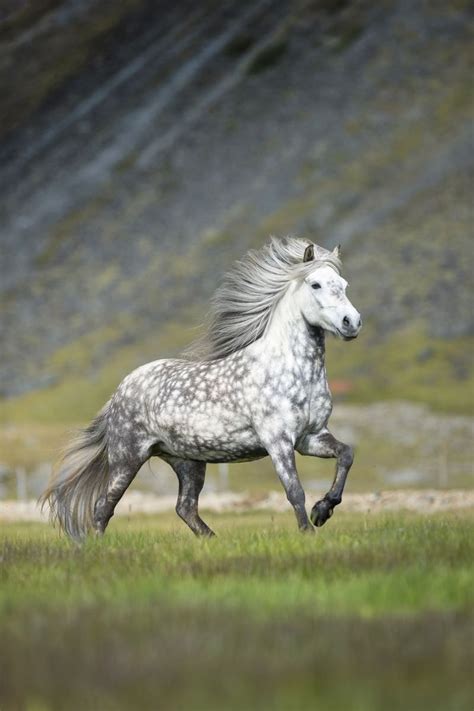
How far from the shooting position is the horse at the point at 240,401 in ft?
41.6

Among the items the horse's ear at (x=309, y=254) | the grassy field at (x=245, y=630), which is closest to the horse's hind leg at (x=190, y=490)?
the horse's ear at (x=309, y=254)

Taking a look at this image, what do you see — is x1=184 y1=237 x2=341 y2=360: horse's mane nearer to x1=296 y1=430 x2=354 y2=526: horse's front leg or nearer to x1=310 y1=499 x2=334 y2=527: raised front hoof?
x1=296 y1=430 x2=354 y2=526: horse's front leg

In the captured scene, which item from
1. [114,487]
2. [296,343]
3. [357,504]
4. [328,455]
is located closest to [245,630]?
[328,455]

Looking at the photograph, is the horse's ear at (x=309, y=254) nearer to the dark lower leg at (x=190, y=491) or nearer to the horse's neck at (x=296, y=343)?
the horse's neck at (x=296, y=343)

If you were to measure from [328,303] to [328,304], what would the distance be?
0.03ft

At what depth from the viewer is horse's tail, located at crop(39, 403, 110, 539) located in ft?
48.9

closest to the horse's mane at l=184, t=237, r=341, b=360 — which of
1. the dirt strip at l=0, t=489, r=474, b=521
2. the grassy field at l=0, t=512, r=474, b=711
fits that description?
the grassy field at l=0, t=512, r=474, b=711

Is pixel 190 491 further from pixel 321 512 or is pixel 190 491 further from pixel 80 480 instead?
pixel 321 512

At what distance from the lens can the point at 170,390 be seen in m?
13.9

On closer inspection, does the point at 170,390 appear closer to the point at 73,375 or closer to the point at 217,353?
the point at 217,353

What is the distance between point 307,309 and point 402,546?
3416 millimetres

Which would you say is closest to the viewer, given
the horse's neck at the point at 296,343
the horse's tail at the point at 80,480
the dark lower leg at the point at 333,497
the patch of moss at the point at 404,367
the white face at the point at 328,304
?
the dark lower leg at the point at 333,497

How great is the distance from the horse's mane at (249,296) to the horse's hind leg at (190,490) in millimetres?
1259

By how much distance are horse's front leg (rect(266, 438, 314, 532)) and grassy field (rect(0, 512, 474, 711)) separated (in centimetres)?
188
